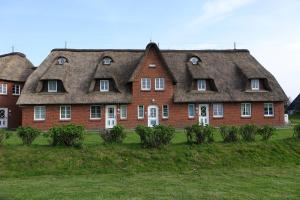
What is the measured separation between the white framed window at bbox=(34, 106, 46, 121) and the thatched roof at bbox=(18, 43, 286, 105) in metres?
0.93

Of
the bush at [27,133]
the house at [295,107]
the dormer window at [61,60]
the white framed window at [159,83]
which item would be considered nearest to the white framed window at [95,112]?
the white framed window at [159,83]

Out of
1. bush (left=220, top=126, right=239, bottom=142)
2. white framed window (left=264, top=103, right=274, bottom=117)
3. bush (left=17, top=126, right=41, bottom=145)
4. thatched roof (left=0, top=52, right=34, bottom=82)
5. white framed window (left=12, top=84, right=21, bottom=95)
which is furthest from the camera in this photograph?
white framed window (left=12, top=84, right=21, bottom=95)

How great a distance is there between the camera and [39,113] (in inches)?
1341

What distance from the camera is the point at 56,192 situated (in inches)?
447

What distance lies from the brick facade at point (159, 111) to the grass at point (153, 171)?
Answer: 16.2 meters

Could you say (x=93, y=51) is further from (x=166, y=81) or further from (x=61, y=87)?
(x=166, y=81)

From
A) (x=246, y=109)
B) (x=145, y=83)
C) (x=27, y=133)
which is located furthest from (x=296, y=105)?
(x=27, y=133)

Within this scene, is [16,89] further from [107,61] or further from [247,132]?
[247,132]

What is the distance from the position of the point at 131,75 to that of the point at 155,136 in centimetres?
1830

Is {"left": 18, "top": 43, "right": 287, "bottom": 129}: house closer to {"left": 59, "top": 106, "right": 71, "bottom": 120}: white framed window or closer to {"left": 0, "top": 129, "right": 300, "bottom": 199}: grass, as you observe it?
{"left": 59, "top": 106, "right": 71, "bottom": 120}: white framed window

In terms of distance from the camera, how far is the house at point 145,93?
112ft

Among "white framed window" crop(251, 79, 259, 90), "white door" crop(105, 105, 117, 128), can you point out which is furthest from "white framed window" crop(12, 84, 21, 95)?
"white framed window" crop(251, 79, 259, 90)

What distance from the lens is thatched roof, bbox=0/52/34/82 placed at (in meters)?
37.6

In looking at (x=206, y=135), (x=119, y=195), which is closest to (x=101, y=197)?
(x=119, y=195)
